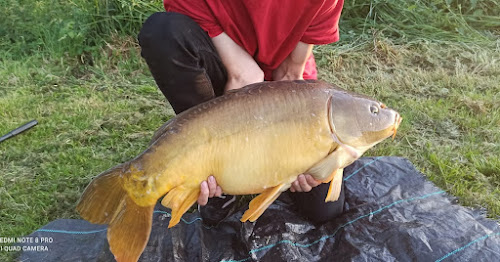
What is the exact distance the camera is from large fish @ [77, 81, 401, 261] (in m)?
1.39

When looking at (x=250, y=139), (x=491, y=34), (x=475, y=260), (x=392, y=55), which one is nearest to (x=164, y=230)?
(x=250, y=139)

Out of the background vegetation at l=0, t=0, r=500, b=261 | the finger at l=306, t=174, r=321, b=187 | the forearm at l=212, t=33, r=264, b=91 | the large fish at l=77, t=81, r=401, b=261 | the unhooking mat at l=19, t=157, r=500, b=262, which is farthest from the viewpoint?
the background vegetation at l=0, t=0, r=500, b=261

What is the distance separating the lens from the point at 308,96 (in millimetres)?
1431

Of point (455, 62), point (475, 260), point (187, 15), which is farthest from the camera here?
point (455, 62)

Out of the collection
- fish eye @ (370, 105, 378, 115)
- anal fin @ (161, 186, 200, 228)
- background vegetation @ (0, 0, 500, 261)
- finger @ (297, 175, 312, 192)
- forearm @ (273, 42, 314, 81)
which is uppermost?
fish eye @ (370, 105, 378, 115)

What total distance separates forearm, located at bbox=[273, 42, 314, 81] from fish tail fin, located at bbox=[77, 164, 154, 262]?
84cm

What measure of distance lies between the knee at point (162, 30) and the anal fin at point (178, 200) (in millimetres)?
588

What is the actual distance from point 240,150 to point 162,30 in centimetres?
60

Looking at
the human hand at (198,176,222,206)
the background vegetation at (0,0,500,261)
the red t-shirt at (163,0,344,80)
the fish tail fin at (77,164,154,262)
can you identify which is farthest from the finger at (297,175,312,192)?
the background vegetation at (0,0,500,261)

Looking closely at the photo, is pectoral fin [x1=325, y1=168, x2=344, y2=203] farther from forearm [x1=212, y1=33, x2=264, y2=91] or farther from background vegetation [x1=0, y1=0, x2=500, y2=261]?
background vegetation [x1=0, y1=0, x2=500, y2=261]

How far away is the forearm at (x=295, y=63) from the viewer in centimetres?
187

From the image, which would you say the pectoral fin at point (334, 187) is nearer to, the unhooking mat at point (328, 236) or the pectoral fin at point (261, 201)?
the pectoral fin at point (261, 201)

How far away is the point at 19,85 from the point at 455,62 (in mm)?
3184

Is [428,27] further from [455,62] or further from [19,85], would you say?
[19,85]
